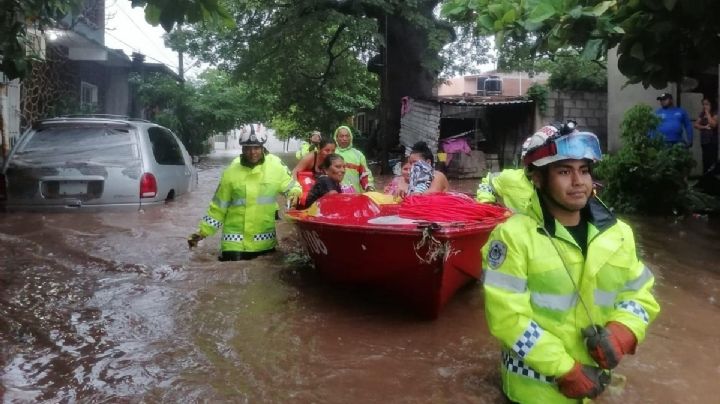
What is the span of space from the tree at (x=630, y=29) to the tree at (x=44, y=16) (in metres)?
2.12

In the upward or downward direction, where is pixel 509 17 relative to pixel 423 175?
upward

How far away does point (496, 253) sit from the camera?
272 centimetres

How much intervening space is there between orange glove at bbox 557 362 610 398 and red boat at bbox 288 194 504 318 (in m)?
1.97

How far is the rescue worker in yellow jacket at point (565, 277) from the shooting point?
259cm

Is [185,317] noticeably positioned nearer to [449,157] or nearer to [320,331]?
[320,331]

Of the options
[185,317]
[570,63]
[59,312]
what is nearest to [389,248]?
[185,317]

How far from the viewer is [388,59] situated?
1880 centimetres

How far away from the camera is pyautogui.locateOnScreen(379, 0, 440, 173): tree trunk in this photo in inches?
698

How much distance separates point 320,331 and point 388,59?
1472 cm

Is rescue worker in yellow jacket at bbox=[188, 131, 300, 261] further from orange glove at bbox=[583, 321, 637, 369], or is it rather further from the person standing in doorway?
the person standing in doorway

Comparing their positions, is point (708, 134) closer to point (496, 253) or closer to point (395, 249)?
point (395, 249)

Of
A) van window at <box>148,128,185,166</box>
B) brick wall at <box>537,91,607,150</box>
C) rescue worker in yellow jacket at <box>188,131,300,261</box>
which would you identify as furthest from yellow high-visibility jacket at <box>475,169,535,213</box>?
brick wall at <box>537,91,607,150</box>

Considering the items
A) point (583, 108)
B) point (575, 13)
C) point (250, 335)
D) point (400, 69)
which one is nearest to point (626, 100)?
point (583, 108)

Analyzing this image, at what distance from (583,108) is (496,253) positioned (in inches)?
600
